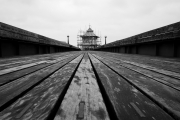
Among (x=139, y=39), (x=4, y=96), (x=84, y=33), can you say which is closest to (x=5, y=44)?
(x=4, y=96)

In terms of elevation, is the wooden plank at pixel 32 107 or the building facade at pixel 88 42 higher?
the building facade at pixel 88 42

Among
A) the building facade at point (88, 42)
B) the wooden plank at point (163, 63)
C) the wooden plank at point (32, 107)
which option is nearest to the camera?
the wooden plank at point (32, 107)

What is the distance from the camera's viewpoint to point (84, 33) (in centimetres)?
5906

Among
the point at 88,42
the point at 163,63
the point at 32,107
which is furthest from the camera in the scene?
the point at 88,42

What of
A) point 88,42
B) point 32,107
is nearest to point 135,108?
point 32,107

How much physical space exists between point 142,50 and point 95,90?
20.7ft

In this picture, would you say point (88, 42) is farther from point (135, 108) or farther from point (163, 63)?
point (135, 108)

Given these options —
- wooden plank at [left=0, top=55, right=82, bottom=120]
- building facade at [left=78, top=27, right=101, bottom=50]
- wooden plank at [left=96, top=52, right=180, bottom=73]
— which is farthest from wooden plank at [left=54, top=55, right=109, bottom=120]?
building facade at [left=78, top=27, right=101, bottom=50]

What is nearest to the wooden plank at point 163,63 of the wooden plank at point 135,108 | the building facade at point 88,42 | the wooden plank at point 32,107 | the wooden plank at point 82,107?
the wooden plank at point 135,108

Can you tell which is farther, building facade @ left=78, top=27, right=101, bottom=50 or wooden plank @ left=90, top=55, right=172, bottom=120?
building facade @ left=78, top=27, right=101, bottom=50

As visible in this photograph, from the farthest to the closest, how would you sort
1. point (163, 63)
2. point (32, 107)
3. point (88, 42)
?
1. point (88, 42)
2. point (163, 63)
3. point (32, 107)

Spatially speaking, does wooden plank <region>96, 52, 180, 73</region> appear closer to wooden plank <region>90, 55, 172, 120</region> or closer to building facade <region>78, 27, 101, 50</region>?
wooden plank <region>90, 55, 172, 120</region>

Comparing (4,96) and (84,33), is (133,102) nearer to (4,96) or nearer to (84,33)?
(4,96)

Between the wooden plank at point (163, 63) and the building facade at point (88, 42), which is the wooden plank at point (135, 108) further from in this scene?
the building facade at point (88, 42)
